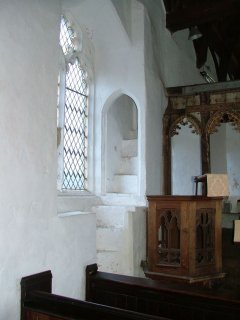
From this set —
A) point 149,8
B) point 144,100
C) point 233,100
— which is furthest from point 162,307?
point 149,8

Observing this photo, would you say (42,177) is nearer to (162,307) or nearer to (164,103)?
(162,307)

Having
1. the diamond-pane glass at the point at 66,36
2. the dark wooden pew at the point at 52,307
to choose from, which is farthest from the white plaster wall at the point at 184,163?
the dark wooden pew at the point at 52,307

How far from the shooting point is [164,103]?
5.10m

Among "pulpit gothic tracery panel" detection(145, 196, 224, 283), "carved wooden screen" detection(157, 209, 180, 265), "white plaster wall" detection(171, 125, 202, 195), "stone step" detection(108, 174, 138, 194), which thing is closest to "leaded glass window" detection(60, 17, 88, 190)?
"stone step" detection(108, 174, 138, 194)

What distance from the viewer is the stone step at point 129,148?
198 inches

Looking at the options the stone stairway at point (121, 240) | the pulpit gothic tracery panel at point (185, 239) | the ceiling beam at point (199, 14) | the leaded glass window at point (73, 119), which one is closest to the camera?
the pulpit gothic tracery panel at point (185, 239)

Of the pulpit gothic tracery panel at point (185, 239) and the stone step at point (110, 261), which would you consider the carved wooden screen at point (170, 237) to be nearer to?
the pulpit gothic tracery panel at point (185, 239)

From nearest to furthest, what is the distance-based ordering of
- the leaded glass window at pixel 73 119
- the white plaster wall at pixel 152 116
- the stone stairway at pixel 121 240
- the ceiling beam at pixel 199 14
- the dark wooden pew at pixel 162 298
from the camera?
the dark wooden pew at pixel 162 298 < the stone stairway at pixel 121 240 < the leaded glass window at pixel 73 119 < the white plaster wall at pixel 152 116 < the ceiling beam at pixel 199 14

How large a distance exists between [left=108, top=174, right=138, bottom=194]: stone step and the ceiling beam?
103 inches

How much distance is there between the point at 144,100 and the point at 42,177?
257 centimetres

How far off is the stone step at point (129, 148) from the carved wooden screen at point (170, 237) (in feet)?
4.26

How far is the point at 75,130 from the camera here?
450 centimetres

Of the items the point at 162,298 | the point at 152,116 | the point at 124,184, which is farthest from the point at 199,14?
the point at 162,298

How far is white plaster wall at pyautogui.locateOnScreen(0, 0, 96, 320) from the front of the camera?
6.64ft
